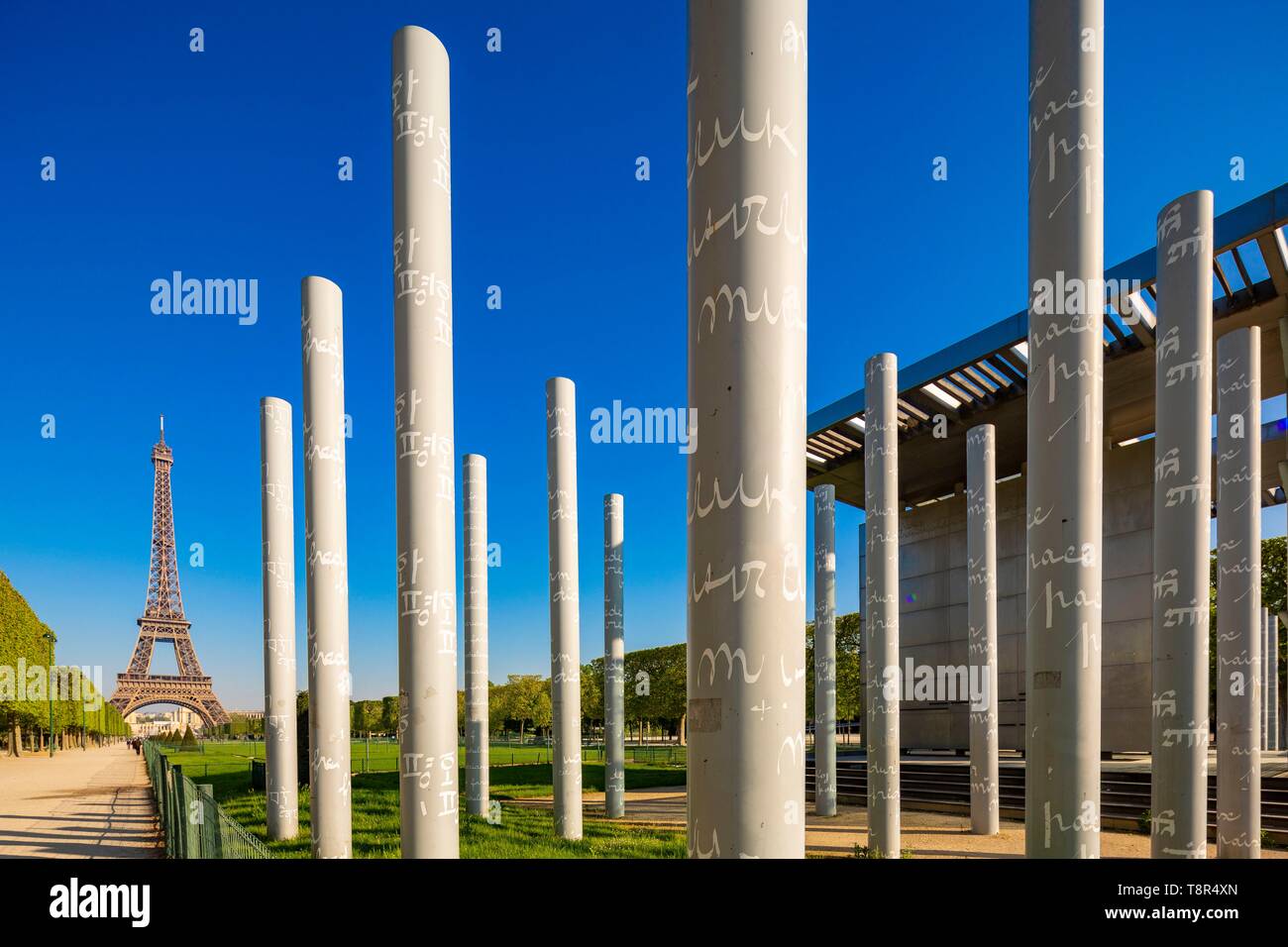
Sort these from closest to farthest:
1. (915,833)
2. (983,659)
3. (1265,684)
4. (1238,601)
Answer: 1. (1238,601)
2. (983,659)
3. (915,833)
4. (1265,684)

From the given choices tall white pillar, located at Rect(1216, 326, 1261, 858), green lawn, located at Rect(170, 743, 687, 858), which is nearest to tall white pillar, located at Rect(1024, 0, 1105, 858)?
tall white pillar, located at Rect(1216, 326, 1261, 858)

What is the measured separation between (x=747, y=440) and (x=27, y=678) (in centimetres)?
6002

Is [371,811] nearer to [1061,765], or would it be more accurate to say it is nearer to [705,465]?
[1061,765]

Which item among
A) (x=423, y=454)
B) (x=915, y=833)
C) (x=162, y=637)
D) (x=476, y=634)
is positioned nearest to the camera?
(x=423, y=454)

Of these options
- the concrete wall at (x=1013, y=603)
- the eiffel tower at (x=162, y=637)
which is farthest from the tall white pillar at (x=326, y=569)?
the eiffel tower at (x=162, y=637)

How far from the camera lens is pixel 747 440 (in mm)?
3594

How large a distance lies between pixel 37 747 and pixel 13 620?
30289 mm

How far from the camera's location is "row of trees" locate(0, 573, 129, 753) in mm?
46906

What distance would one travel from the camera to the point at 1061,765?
648cm

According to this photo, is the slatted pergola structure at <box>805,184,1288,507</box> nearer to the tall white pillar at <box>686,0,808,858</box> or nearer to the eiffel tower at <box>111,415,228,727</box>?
the tall white pillar at <box>686,0,808,858</box>

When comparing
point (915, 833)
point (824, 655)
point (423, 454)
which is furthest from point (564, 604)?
point (423, 454)

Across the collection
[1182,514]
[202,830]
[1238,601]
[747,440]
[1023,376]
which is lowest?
[202,830]

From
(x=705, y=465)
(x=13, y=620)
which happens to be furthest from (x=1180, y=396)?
(x=13, y=620)

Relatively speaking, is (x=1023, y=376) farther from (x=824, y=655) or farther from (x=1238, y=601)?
(x=1238, y=601)
